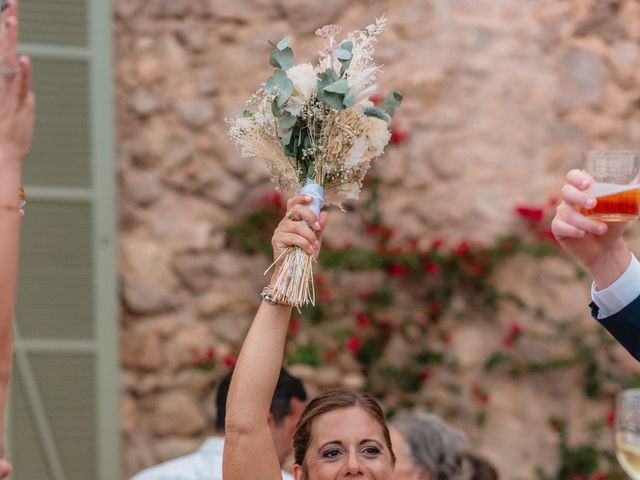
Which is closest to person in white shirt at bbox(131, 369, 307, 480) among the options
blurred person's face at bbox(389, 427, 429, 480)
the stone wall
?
blurred person's face at bbox(389, 427, 429, 480)

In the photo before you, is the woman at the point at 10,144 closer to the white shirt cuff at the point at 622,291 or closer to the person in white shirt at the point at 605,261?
the person in white shirt at the point at 605,261

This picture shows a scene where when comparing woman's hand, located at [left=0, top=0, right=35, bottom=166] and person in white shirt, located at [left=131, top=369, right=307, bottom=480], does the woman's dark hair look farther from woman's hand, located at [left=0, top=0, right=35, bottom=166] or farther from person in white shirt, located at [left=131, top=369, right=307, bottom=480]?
woman's hand, located at [left=0, top=0, right=35, bottom=166]

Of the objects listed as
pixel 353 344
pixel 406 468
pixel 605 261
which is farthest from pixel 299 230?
pixel 353 344

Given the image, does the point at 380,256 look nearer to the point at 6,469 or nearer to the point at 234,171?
the point at 234,171

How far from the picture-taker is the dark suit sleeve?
3049mm

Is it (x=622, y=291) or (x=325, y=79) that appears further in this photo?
(x=325, y=79)

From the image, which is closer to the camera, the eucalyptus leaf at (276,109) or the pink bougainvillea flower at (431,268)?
the eucalyptus leaf at (276,109)

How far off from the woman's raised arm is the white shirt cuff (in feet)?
2.29

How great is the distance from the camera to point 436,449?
5117 millimetres

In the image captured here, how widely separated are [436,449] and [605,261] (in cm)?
223

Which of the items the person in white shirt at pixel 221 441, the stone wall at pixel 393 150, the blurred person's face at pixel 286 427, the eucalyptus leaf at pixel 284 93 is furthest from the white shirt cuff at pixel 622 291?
the stone wall at pixel 393 150

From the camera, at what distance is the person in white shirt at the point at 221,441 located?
4.74 metres

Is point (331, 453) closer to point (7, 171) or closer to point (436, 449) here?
point (7, 171)

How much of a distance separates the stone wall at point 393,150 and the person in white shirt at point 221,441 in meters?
1.51
